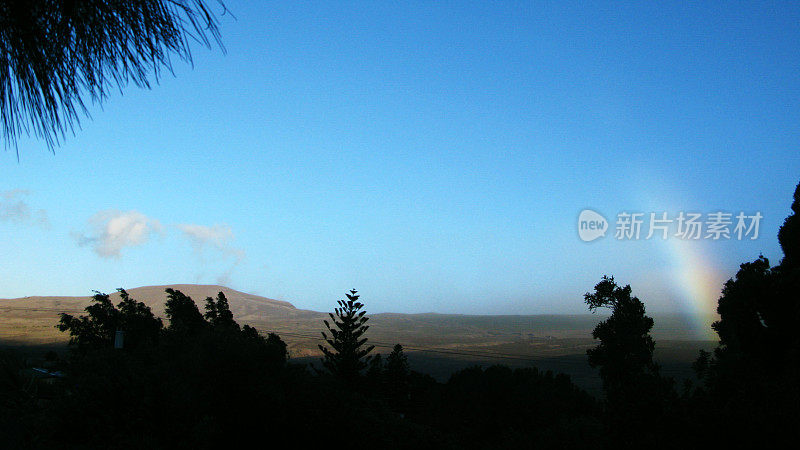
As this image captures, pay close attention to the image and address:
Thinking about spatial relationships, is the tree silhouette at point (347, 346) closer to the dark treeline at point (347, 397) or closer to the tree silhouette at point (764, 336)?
the dark treeline at point (347, 397)

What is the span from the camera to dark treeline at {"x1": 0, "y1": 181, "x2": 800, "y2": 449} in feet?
35.3

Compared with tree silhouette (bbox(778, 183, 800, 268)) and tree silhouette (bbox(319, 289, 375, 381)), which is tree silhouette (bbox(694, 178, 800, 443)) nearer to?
tree silhouette (bbox(778, 183, 800, 268))

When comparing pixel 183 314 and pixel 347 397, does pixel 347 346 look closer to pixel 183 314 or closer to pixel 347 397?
pixel 183 314

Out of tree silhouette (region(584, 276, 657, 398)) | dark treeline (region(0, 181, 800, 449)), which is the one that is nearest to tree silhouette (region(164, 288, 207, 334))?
dark treeline (region(0, 181, 800, 449))

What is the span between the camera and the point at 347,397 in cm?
2169

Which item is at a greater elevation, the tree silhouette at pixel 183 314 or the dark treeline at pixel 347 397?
the tree silhouette at pixel 183 314

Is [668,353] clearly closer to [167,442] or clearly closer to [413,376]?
[413,376]

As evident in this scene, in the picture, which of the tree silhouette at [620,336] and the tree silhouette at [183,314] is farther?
the tree silhouette at [183,314]

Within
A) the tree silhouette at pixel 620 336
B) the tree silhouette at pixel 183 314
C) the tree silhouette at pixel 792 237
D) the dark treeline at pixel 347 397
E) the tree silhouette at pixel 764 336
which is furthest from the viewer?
the tree silhouette at pixel 183 314

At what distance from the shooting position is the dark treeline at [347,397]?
10773 millimetres

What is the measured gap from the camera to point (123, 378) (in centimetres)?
1164

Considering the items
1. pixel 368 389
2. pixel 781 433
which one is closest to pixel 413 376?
pixel 368 389

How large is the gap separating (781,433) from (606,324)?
24.5m

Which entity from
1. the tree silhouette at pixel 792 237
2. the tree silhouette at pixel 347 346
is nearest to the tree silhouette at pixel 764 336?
the tree silhouette at pixel 792 237
